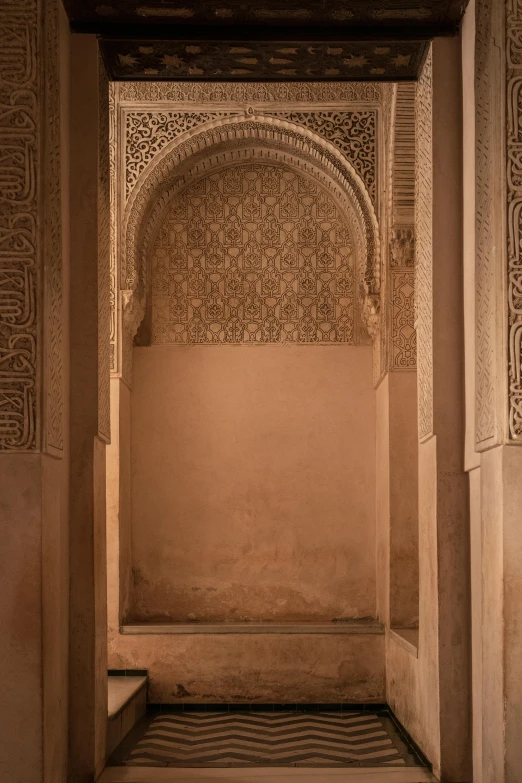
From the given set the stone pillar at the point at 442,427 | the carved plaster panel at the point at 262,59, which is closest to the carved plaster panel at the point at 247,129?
the carved plaster panel at the point at 262,59

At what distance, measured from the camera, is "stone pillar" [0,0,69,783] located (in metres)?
3.84

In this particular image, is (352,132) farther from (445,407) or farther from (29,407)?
(29,407)

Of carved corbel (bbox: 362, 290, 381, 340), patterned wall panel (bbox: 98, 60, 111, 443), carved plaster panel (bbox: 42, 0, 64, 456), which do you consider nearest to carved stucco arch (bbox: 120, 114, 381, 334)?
carved corbel (bbox: 362, 290, 381, 340)

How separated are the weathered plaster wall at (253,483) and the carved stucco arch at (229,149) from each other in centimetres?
62

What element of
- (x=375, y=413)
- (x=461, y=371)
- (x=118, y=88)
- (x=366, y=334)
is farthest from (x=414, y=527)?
(x=118, y=88)

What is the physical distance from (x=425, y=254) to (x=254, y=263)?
3.17 m

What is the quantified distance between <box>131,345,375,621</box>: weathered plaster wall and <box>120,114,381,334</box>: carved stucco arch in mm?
617

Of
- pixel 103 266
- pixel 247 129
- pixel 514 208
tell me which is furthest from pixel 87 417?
pixel 247 129

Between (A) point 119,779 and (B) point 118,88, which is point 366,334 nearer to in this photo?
(B) point 118,88

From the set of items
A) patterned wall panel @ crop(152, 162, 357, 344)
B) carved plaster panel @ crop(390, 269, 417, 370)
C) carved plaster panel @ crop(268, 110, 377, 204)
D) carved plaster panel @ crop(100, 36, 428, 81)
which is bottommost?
carved plaster panel @ crop(390, 269, 417, 370)

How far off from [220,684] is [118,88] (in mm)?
4330

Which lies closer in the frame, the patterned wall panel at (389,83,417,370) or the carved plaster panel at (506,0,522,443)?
the carved plaster panel at (506,0,522,443)

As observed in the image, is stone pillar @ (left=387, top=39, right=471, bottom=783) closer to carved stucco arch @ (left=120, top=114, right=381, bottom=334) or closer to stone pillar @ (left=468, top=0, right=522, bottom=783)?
stone pillar @ (left=468, top=0, right=522, bottom=783)

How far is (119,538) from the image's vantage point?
7.24m
